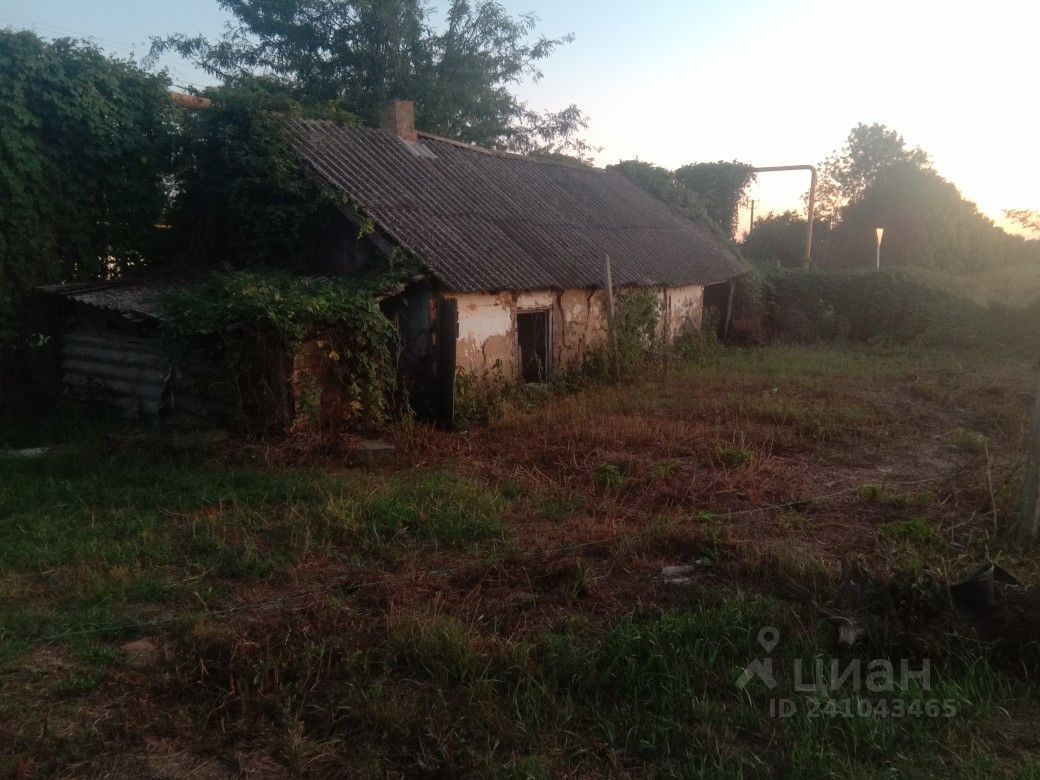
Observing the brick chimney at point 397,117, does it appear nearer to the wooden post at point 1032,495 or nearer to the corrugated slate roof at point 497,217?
the corrugated slate roof at point 497,217

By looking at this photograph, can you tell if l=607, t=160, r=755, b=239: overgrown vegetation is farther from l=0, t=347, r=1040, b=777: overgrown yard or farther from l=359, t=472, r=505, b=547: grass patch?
l=359, t=472, r=505, b=547: grass patch

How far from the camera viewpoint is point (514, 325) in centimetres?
1260

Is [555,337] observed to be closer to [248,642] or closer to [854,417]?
[854,417]

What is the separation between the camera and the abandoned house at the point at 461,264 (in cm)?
1093

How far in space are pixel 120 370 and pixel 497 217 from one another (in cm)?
662

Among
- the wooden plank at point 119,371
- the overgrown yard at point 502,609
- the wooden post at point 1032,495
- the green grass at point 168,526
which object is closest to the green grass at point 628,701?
the overgrown yard at point 502,609

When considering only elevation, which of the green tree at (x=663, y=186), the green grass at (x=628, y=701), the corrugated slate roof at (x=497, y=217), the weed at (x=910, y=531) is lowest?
the green grass at (x=628, y=701)

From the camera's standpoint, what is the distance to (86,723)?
4.04m

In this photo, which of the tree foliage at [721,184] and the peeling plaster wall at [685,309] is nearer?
the peeling plaster wall at [685,309]

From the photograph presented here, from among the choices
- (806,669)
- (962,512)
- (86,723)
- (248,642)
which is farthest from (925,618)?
(86,723)

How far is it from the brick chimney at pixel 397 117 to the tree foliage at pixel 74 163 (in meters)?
3.81

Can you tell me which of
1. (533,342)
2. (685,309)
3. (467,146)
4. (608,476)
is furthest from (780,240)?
(608,476)

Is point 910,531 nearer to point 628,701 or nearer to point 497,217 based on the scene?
point 628,701

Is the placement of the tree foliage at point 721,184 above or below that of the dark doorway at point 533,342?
above
